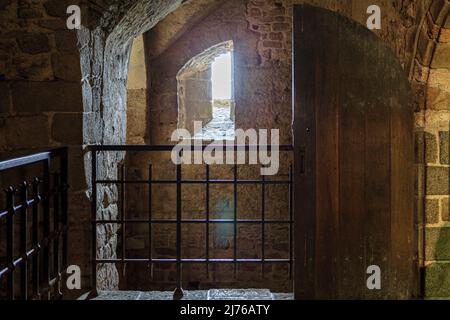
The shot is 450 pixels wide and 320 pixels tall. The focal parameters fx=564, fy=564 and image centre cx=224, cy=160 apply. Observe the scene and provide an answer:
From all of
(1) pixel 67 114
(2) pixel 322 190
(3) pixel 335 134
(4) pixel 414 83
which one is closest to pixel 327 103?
(3) pixel 335 134

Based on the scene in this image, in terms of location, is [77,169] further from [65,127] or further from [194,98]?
[194,98]

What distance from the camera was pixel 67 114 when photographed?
3.64 metres

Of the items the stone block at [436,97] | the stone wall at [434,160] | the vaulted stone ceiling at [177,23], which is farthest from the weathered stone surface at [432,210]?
the vaulted stone ceiling at [177,23]

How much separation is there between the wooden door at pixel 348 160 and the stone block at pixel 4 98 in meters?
1.84

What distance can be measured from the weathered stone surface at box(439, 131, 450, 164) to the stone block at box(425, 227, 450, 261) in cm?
47

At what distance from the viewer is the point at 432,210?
382 cm

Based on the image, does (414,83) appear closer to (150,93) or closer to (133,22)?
(133,22)

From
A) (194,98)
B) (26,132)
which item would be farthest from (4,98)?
(194,98)

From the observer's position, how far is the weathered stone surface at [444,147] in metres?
3.81

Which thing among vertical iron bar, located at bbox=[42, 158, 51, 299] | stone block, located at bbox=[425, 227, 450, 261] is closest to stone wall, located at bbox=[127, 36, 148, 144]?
vertical iron bar, located at bbox=[42, 158, 51, 299]

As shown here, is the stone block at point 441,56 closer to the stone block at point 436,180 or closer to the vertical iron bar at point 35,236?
the stone block at point 436,180

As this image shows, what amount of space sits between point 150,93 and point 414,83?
4536mm

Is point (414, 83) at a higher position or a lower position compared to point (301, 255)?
higher

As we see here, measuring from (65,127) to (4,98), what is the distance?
0.43 m
